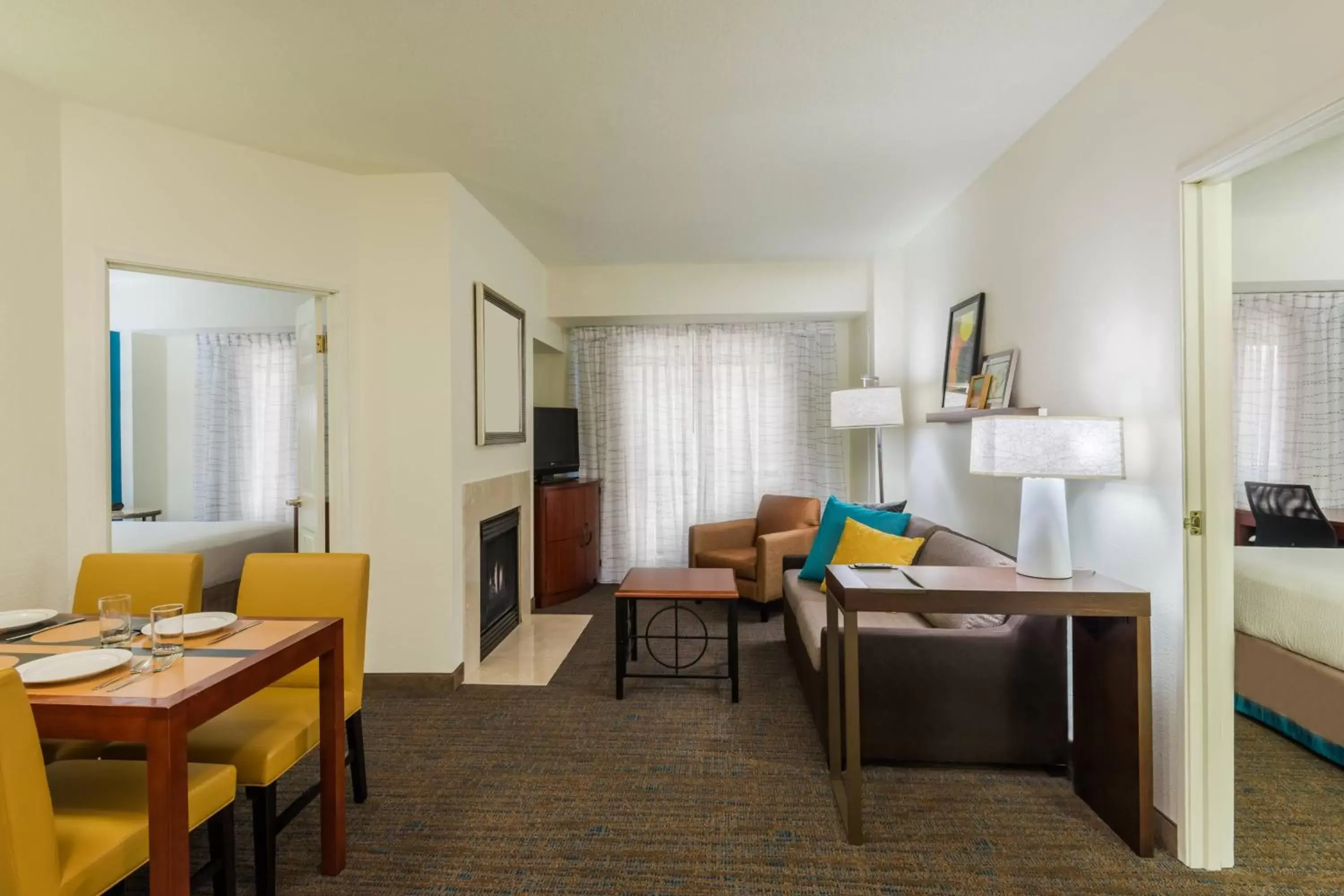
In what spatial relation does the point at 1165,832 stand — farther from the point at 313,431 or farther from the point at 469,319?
the point at 313,431

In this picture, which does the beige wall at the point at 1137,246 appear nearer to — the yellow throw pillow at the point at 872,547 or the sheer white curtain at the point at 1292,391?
the yellow throw pillow at the point at 872,547

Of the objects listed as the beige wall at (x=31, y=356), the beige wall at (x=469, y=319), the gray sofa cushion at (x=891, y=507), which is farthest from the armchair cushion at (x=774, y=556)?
the beige wall at (x=31, y=356)

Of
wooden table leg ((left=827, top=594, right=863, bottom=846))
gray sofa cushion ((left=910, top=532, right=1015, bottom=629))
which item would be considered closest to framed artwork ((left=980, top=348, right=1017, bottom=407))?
gray sofa cushion ((left=910, top=532, right=1015, bottom=629))

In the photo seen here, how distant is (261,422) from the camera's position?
5102 millimetres

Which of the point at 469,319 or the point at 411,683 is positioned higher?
the point at 469,319

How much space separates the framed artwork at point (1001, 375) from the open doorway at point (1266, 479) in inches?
34.5

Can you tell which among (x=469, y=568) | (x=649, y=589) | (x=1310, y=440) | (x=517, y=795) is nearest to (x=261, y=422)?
(x=469, y=568)

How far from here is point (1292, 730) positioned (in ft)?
8.38

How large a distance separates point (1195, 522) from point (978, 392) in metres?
1.40

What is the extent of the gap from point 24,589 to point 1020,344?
4106 mm

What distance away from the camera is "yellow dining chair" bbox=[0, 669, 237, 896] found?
107 cm

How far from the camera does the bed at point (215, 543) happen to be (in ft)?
12.2

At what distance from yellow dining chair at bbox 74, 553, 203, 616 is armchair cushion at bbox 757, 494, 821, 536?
12.0ft

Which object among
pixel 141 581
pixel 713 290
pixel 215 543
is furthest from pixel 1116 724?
pixel 215 543
